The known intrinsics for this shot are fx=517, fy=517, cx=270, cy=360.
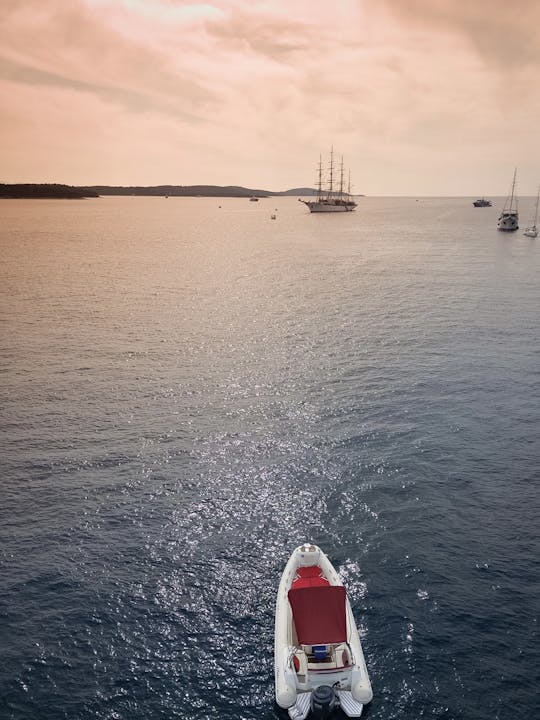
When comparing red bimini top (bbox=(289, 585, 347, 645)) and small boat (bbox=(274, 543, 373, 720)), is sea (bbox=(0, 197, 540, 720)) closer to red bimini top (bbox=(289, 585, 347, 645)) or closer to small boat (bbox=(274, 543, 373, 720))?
small boat (bbox=(274, 543, 373, 720))

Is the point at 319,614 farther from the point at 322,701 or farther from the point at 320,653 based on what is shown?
the point at 322,701

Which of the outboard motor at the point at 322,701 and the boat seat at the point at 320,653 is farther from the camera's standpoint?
the boat seat at the point at 320,653

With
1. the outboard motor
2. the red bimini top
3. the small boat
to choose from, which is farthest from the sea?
the red bimini top

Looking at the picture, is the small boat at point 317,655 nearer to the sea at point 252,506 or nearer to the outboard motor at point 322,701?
the outboard motor at point 322,701

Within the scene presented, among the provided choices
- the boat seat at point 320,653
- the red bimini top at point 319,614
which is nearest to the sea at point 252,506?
the boat seat at point 320,653

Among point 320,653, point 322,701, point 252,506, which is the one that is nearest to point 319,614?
point 320,653
